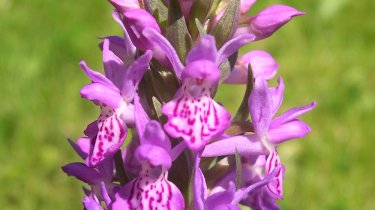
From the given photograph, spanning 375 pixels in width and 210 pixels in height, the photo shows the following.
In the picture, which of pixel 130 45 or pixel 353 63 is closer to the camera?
pixel 130 45

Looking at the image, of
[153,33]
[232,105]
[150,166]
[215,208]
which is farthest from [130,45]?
[232,105]

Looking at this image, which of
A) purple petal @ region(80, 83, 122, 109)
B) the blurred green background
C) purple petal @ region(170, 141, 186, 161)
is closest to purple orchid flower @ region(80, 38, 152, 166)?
purple petal @ region(80, 83, 122, 109)

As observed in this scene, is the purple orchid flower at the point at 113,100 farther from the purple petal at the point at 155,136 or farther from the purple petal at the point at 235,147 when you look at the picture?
the purple petal at the point at 235,147

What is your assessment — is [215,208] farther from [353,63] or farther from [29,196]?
[353,63]

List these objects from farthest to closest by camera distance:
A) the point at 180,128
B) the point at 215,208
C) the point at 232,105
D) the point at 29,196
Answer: the point at 232,105 → the point at 29,196 → the point at 215,208 → the point at 180,128

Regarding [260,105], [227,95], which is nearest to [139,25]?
[260,105]

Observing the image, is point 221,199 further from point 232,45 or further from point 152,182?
point 232,45
